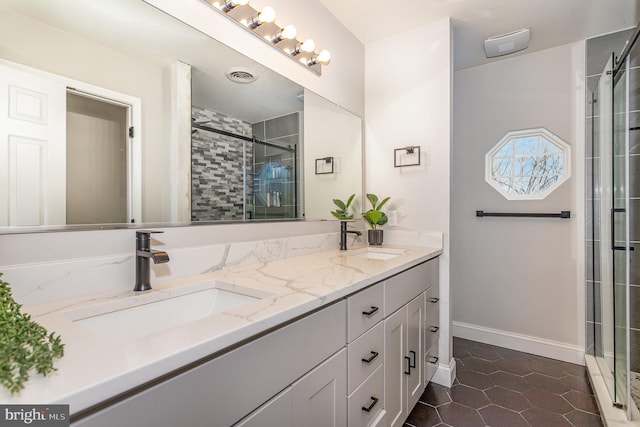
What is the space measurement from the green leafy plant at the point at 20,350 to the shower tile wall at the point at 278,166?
1014 millimetres

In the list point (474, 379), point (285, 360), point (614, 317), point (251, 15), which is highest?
point (251, 15)

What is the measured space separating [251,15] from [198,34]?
0.31 meters

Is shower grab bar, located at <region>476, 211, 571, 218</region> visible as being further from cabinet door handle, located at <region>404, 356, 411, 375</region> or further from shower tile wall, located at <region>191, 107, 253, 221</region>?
shower tile wall, located at <region>191, 107, 253, 221</region>

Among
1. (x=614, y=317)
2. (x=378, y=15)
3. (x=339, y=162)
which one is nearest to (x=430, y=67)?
(x=378, y=15)

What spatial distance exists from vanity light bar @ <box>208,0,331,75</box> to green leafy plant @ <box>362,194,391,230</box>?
91 cm

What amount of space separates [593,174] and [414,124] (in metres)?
1.33

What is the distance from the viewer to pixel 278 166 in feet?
5.50

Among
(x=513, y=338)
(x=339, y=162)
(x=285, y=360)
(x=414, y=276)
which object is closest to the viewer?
(x=285, y=360)

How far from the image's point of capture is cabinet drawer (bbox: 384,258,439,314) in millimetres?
1351

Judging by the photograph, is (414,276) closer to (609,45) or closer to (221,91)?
(221,91)

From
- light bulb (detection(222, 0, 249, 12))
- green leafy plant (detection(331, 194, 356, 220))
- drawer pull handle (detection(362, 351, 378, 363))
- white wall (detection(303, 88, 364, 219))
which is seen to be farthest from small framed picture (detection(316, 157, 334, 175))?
drawer pull handle (detection(362, 351, 378, 363))

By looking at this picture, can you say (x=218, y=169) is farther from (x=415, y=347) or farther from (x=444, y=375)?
(x=444, y=375)

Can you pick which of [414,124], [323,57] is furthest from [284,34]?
[414,124]

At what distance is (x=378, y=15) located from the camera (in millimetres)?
2047
